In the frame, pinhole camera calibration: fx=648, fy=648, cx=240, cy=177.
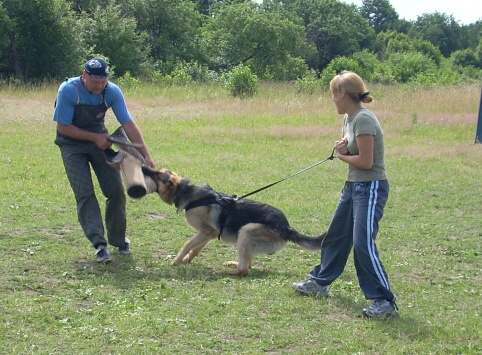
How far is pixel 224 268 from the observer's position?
6973 mm

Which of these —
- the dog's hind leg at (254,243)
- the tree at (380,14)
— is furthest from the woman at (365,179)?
the tree at (380,14)

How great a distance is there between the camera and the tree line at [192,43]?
31.3 metres

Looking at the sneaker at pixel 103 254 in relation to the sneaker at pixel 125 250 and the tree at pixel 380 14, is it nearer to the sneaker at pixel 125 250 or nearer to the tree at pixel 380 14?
the sneaker at pixel 125 250

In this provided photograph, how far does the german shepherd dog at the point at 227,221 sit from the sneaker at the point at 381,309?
1436mm

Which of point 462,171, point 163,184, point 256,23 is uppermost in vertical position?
point 256,23

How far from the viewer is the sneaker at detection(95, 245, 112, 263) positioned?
6.68m

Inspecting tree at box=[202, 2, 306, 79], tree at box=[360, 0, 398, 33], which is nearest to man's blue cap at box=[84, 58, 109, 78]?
tree at box=[202, 2, 306, 79]

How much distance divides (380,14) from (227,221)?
11347 centimetres

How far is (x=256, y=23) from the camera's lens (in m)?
46.4

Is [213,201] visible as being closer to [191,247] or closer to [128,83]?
[191,247]

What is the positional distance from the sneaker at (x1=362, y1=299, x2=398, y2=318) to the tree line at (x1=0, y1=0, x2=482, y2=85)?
23.2 meters

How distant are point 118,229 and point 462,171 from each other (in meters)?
8.71

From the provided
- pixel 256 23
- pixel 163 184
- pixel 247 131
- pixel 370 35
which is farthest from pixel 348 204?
pixel 370 35

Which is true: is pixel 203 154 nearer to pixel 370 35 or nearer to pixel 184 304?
pixel 184 304
